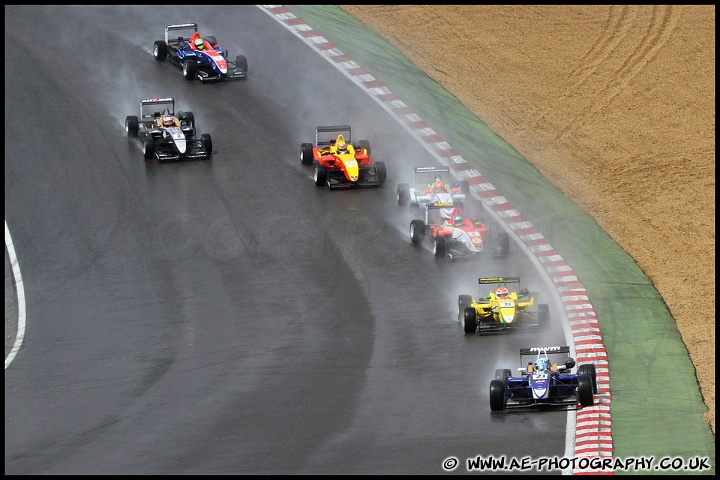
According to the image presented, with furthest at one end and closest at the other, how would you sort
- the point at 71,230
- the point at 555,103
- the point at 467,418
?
the point at 555,103, the point at 71,230, the point at 467,418

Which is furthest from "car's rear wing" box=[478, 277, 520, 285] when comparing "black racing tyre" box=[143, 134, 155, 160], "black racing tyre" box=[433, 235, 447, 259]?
"black racing tyre" box=[143, 134, 155, 160]

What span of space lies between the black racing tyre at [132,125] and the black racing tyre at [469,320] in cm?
1577

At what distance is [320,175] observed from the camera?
42594mm

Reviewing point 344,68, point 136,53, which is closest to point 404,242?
point 344,68

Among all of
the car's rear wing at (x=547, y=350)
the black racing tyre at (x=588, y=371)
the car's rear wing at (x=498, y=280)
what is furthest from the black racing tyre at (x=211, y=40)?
the black racing tyre at (x=588, y=371)

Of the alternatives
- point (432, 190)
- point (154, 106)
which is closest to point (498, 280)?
point (432, 190)

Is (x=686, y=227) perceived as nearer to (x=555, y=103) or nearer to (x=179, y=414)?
(x=555, y=103)

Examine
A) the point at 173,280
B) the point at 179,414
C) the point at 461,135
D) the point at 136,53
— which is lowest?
the point at 179,414

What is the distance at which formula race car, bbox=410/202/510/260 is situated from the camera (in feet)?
125

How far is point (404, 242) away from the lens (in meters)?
39.7

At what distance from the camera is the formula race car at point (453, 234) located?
38250 millimetres

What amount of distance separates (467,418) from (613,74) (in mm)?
22392

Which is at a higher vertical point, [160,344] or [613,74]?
[613,74]

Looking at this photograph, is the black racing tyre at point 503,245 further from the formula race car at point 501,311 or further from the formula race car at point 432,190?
the formula race car at point 501,311
